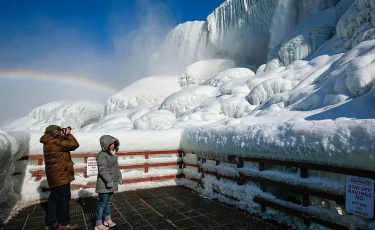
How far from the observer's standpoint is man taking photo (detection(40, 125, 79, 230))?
452 cm

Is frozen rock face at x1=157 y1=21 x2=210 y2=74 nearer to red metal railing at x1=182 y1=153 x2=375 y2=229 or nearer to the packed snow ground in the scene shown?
the packed snow ground

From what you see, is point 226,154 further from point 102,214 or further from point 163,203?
point 102,214

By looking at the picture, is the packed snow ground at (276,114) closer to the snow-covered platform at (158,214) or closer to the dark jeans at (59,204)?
the snow-covered platform at (158,214)

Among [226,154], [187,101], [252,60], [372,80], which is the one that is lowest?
[226,154]

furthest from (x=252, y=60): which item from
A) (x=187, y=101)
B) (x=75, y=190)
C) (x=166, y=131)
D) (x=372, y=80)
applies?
(x=75, y=190)

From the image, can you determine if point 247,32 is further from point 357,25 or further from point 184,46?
point 357,25

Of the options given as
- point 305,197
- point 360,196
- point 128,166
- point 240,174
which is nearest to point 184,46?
point 128,166

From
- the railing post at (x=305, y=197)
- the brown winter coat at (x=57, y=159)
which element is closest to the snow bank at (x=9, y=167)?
the brown winter coat at (x=57, y=159)

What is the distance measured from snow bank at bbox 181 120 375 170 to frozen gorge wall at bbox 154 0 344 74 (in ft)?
64.7

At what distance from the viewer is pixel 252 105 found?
18469 mm

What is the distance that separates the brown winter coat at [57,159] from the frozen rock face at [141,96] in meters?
29.6

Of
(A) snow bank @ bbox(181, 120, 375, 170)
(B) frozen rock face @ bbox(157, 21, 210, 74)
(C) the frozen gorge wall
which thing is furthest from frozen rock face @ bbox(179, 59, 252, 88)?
(A) snow bank @ bbox(181, 120, 375, 170)

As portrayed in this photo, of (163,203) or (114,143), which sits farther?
(163,203)

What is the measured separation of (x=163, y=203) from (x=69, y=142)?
2733 mm
